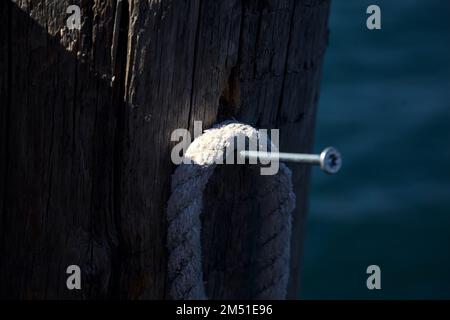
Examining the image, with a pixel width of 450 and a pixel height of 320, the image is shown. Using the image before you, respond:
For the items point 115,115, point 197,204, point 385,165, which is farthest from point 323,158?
point 385,165

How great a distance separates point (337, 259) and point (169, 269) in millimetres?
3094

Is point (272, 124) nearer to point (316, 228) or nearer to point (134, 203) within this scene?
point (134, 203)

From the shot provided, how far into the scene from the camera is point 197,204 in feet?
7.77

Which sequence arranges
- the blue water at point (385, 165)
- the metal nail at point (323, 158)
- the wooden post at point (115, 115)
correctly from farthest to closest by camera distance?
the blue water at point (385, 165) → the wooden post at point (115, 115) → the metal nail at point (323, 158)

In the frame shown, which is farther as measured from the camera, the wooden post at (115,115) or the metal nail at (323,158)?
the wooden post at (115,115)

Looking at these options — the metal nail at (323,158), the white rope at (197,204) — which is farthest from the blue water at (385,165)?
the metal nail at (323,158)

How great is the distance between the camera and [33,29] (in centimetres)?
229

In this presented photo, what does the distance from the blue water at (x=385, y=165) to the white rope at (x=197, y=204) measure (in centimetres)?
273

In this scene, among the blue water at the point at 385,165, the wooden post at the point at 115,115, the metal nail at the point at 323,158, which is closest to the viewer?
the metal nail at the point at 323,158

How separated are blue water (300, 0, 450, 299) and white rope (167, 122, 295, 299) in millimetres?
2733

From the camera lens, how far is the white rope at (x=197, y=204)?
2.34 meters

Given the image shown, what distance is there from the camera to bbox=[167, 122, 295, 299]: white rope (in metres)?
2.34

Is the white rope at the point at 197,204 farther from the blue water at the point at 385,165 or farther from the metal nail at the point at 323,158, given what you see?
the blue water at the point at 385,165

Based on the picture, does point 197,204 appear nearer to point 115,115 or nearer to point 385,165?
point 115,115
